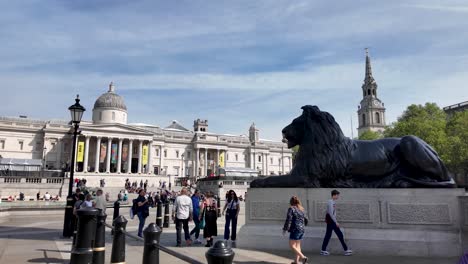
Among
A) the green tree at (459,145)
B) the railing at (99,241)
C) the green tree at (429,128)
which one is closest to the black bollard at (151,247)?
the railing at (99,241)

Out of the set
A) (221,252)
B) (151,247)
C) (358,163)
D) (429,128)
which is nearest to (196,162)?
(429,128)

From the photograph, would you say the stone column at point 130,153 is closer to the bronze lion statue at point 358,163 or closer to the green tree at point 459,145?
the green tree at point 459,145

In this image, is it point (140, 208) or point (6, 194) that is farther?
point (6, 194)

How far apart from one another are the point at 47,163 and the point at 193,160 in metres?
34.2

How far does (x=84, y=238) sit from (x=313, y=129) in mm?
6017

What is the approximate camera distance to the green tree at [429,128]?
137ft

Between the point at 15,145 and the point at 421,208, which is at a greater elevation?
the point at 15,145

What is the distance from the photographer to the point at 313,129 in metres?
8.66

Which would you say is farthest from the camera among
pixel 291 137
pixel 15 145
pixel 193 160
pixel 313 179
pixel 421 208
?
pixel 193 160

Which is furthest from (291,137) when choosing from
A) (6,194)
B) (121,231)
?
(6,194)

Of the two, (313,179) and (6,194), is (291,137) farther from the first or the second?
(6,194)

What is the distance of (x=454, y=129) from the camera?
45.7m

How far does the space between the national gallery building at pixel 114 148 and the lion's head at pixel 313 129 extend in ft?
203

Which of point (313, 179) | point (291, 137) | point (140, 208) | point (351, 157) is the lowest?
point (140, 208)
